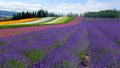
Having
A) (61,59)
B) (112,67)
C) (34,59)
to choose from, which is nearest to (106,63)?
(112,67)

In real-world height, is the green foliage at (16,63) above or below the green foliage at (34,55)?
above

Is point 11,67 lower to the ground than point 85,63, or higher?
higher

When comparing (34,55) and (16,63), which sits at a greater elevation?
(16,63)

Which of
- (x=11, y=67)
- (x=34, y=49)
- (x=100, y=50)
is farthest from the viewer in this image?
(x=100, y=50)

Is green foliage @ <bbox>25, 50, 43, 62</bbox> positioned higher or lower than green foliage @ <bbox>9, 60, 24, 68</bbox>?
lower

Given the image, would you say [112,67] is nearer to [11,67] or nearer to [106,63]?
[106,63]

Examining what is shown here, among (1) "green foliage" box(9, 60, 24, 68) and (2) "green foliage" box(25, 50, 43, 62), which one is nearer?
(1) "green foliage" box(9, 60, 24, 68)

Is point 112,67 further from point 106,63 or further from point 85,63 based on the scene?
point 85,63

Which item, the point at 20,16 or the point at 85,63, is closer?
the point at 85,63

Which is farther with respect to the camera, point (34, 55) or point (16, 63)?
point (34, 55)

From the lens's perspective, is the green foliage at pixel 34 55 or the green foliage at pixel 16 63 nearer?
the green foliage at pixel 16 63

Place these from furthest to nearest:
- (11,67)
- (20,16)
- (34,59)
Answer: (20,16) < (34,59) < (11,67)

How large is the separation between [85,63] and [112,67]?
8.34 ft

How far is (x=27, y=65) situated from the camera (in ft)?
13.9
